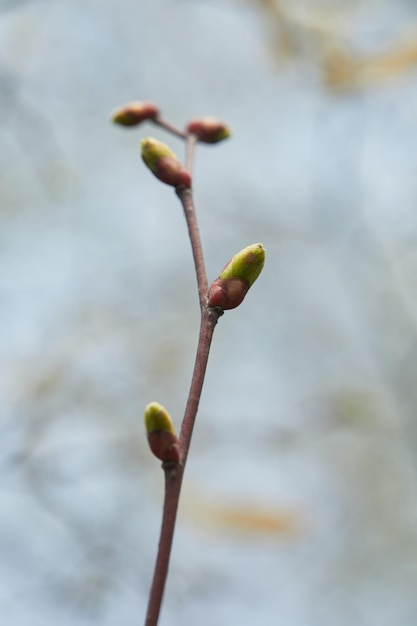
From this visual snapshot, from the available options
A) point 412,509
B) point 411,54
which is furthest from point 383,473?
point 411,54

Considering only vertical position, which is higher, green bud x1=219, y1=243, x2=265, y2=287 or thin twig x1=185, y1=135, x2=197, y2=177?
thin twig x1=185, y1=135, x2=197, y2=177

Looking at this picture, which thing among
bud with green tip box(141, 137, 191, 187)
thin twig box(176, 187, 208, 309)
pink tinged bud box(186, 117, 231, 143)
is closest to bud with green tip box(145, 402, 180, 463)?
thin twig box(176, 187, 208, 309)

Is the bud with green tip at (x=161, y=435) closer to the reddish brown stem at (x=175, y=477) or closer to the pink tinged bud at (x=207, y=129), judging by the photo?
the reddish brown stem at (x=175, y=477)

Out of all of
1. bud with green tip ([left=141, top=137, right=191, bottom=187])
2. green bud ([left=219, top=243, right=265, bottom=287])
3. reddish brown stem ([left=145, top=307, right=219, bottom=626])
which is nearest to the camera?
reddish brown stem ([left=145, top=307, right=219, bottom=626])

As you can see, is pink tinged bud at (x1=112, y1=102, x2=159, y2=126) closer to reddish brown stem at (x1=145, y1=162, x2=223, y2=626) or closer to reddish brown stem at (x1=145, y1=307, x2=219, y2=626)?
reddish brown stem at (x1=145, y1=162, x2=223, y2=626)

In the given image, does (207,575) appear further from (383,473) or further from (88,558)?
(383,473)

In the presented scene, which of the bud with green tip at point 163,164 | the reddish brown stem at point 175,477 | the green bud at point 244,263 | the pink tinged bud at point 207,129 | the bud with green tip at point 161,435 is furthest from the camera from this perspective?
the pink tinged bud at point 207,129

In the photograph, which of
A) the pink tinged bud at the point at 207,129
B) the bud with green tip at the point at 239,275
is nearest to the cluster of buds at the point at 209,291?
the bud with green tip at the point at 239,275
